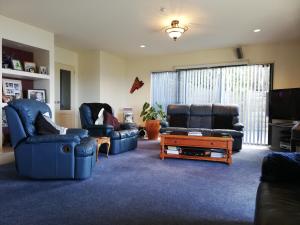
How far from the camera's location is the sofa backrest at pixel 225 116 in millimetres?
5289

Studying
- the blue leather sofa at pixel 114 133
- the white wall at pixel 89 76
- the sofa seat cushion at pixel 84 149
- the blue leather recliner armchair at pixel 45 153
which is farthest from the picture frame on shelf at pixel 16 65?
the sofa seat cushion at pixel 84 149

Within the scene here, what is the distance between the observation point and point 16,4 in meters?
3.48

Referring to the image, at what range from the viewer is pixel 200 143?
13.0ft

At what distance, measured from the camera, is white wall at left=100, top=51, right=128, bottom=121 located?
6445mm

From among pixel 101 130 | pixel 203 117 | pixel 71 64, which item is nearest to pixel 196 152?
pixel 203 117

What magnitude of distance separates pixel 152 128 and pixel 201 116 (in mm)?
1451

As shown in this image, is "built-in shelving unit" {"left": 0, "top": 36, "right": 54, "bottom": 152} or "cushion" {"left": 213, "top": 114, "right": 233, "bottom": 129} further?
"cushion" {"left": 213, "top": 114, "right": 233, "bottom": 129}

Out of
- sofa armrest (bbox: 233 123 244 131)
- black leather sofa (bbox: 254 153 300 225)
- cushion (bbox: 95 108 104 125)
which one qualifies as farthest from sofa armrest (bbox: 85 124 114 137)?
black leather sofa (bbox: 254 153 300 225)

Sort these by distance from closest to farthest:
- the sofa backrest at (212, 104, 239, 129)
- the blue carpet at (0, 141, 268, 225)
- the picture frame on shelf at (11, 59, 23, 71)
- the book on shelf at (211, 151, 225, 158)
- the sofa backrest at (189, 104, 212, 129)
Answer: the blue carpet at (0, 141, 268, 225) < the book on shelf at (211, 151, 225, 158) < the picture frame on shelf at (11, 59, 23, 71) < the sofa backrest at (212, 104, 239, 129) < the sofa backrest at (189, 104, 212, 129)

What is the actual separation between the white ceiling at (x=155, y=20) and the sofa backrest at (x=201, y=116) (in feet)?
5.18

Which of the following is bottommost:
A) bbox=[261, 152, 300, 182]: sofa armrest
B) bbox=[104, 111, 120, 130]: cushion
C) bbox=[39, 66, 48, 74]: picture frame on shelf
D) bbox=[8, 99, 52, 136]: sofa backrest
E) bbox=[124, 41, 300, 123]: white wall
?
bbox=[261, 152, 300, 182]: sofa armrest

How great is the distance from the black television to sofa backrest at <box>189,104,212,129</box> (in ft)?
Answer: 4.39

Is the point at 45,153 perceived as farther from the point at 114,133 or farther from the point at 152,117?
the point at 152,117

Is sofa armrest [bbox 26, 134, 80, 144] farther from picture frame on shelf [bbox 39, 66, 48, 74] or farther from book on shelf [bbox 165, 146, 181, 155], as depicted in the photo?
picture frame on shelf [bbox 39, 66, 48, 74]
